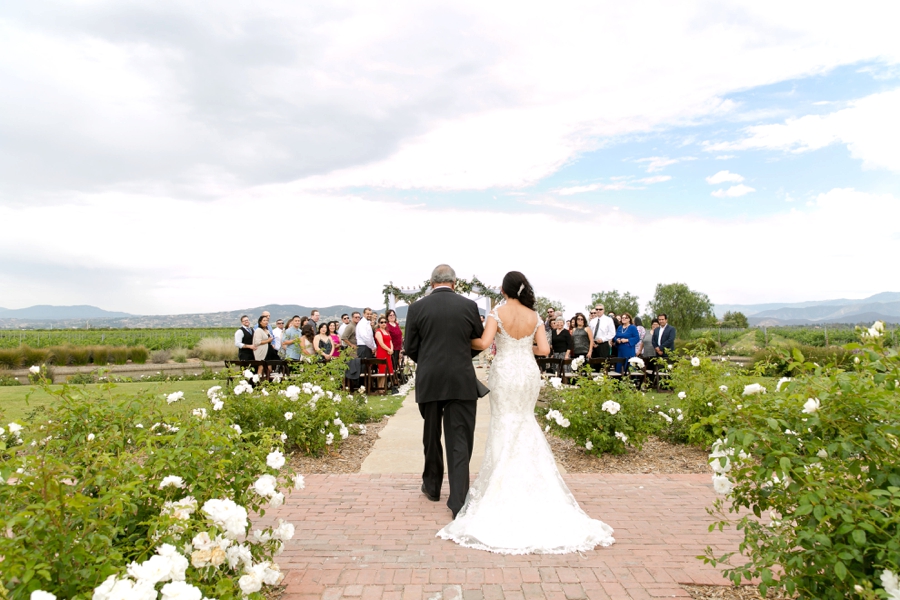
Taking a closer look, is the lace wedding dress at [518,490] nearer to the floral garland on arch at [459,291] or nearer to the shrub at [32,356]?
the floral garland on arch at [459,291]

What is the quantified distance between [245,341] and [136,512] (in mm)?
10322

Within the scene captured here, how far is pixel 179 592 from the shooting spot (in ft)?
6.84

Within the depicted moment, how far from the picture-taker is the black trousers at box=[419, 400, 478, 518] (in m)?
4.93

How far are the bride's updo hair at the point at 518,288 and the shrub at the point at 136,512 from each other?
7.98ft

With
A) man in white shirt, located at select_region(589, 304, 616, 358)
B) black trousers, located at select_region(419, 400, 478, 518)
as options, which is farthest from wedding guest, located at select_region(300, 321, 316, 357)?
black trousers, located at select_region(419, 400, 478, 518)

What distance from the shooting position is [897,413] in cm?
238

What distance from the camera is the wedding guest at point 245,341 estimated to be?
40.9 ft

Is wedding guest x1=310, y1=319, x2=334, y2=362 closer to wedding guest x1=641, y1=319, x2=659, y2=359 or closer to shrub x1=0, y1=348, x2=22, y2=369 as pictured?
wedding guest x1=641, y1=319, x2=659, y2=359

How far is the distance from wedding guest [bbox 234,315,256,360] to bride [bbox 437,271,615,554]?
28.1 feet

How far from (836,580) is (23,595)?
3.04m

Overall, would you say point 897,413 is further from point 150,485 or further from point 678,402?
point 678,402

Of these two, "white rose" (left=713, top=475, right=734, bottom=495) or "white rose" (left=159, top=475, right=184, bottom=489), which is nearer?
"white rose" (left=159, top=475, right=184, bottom=489)

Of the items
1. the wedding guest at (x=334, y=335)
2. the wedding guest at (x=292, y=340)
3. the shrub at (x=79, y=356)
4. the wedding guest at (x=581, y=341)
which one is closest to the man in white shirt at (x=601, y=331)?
the wedding guest at (x=581, y=341)

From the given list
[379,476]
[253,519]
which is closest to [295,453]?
[379,476]
